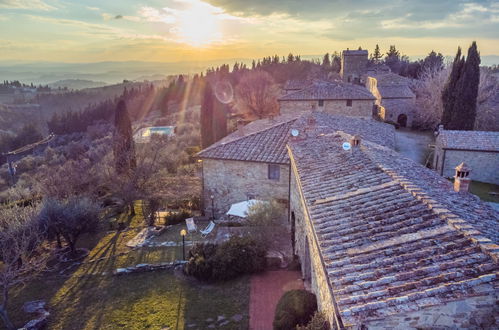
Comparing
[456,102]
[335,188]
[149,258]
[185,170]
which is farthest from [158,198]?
[456,102]

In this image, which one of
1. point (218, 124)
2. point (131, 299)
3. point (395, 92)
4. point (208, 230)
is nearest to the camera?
point (131, 299)

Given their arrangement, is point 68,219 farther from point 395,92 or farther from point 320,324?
point 395,92

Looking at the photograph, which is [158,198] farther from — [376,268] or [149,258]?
[376,268]

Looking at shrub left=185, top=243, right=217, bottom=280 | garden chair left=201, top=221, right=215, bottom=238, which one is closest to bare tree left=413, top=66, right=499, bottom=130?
garden chair left=201, top=221, right=215, bottom=238

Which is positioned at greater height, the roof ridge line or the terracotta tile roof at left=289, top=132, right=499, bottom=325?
the roof ridge line

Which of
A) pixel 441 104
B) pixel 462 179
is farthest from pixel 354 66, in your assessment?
pixel 462 179

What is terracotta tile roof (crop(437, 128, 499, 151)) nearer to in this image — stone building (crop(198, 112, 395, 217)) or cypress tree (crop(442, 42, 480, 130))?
stone building (crop(198, 112, 395, 217))

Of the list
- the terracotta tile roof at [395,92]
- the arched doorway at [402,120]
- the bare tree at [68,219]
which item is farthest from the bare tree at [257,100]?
the bare tree at [68,219]

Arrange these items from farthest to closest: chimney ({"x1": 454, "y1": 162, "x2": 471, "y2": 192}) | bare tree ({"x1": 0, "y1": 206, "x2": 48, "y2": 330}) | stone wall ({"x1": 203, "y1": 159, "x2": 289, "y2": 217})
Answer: stone wall ({"x1": 203, "y1": 159, "x2": 289, "y2": 217}) < bare tree ({"x1": 0, "y1": 206, "x2": 48, "y2": 330}) < chimney ({"x1": 454, "y1": 162, "x2": 471, "y2": 192})
